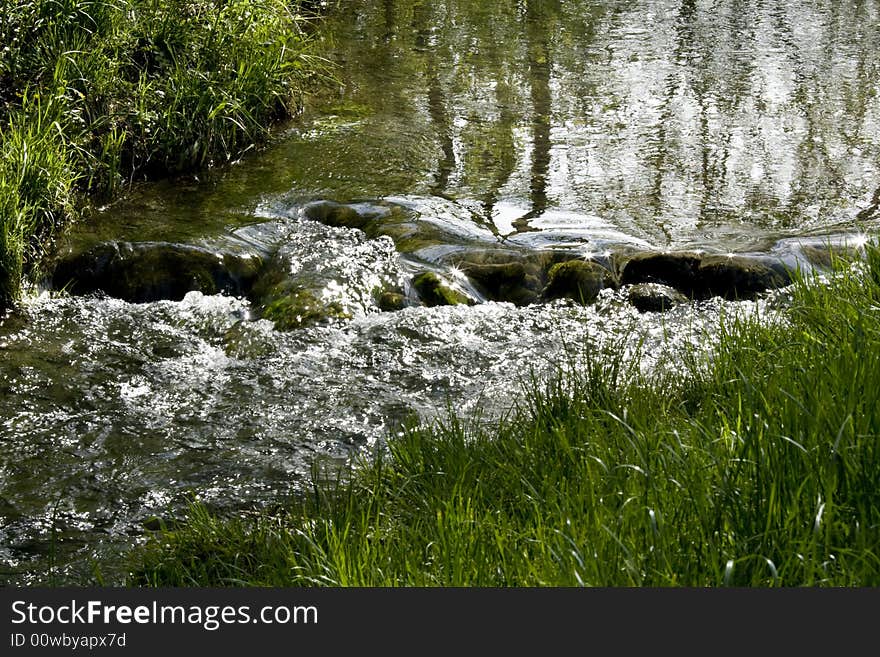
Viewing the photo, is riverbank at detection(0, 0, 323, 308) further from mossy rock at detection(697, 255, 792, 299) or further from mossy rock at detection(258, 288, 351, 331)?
mossy rock at detection(697, 255, 792, 299)

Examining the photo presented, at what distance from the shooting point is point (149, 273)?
20.8 feet

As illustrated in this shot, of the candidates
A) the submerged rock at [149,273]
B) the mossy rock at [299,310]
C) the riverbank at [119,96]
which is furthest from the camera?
the riverbank at [119,96]

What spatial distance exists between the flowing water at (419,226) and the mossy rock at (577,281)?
0.11m

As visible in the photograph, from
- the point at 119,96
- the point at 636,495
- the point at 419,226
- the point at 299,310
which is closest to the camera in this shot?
the point at 636,495

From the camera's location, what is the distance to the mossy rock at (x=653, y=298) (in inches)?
238

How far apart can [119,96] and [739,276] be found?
4689 mm

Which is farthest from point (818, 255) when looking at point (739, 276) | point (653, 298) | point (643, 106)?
point (643, 106)

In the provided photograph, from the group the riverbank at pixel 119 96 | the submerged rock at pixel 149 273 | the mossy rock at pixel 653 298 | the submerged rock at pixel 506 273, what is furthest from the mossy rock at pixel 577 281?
the riverbank at pixel 119 96

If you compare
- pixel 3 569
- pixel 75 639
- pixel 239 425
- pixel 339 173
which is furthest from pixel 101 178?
pixel 75 639

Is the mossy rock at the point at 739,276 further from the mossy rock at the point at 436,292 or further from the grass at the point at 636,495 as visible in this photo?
the grass at the point at 636,495

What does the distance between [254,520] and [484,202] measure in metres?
4.07

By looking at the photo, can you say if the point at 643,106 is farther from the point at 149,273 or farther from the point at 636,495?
the point at 636,495

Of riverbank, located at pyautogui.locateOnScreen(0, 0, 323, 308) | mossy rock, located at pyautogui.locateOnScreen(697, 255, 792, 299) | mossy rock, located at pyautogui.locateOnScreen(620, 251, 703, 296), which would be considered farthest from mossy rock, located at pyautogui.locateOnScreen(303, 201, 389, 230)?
mossy rock, located at pyautogui.locateOnScreen(697, 255, 792, 299)

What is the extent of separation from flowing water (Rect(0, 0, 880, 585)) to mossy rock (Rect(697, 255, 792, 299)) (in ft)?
0.55
